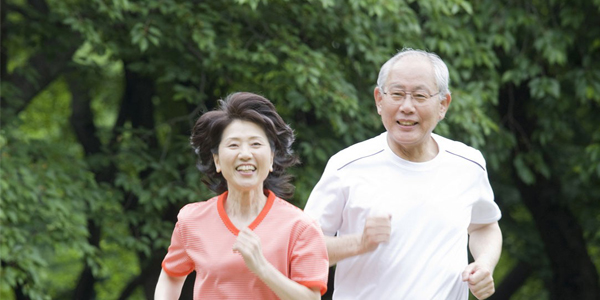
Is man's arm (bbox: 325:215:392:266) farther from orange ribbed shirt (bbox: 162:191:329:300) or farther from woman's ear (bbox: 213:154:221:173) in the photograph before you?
woman's ear (bbox: 213:154:221:173)

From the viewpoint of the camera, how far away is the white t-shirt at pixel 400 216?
3311 mm

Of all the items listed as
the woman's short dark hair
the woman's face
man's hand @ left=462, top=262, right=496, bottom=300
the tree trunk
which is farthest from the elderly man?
the tree trunk

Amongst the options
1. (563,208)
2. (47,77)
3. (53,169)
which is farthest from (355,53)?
(563,208)

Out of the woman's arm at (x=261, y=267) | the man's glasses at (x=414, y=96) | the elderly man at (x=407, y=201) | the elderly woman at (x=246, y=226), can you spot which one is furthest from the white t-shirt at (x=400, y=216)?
the woman's arm at (x=261, y=267)

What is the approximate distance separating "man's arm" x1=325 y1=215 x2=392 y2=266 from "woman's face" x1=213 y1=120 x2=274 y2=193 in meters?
0.38

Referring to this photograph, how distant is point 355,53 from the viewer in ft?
25.8

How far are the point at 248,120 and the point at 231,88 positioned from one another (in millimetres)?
5121

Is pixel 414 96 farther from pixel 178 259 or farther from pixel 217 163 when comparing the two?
pixel 178 259

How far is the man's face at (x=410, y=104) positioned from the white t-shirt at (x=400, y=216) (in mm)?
115

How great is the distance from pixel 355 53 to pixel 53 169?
2.66 metres

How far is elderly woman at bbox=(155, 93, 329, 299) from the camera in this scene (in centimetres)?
281

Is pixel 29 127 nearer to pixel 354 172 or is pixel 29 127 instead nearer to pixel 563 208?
pixel 563 208

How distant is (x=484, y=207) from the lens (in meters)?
3.60

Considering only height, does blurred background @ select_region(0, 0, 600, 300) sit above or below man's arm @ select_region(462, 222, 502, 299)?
below
